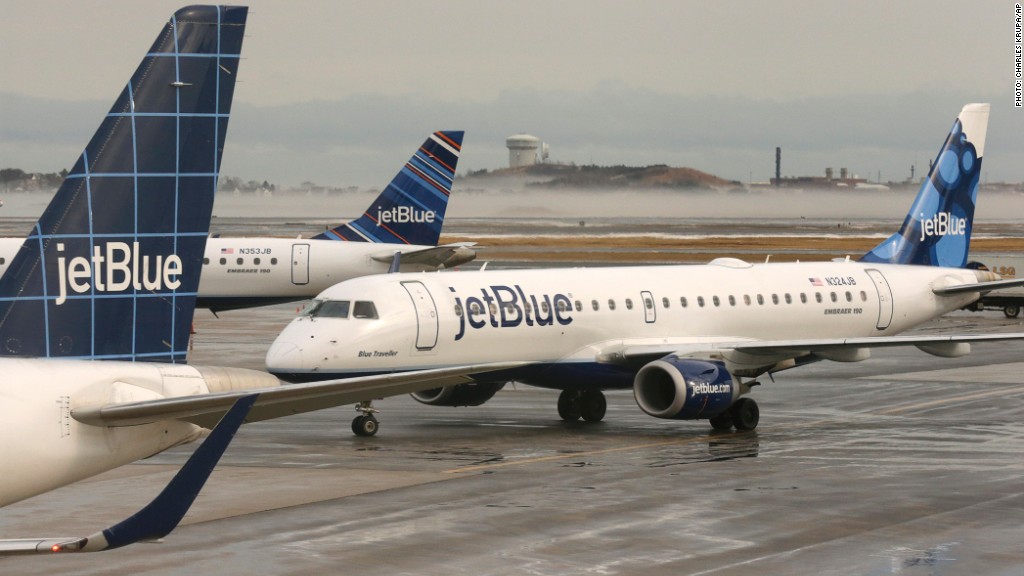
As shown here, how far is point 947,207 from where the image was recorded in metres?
39.5

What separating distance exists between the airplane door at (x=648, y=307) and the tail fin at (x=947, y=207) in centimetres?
893

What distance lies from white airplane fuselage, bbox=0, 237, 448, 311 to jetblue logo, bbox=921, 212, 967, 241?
69.8 feet

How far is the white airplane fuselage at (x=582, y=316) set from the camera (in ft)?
92.6

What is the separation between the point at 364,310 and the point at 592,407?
6.00 metres

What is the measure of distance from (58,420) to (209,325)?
4543 cm

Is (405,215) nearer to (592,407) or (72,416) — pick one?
(592,407)

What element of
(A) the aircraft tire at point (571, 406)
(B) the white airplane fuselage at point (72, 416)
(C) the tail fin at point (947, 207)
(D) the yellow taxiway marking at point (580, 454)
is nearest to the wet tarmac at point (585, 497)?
(D) the yellow taxiway marking at point (580, 454)

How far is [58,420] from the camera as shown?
11.7 m

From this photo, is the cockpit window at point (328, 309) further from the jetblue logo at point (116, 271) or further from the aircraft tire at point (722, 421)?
the jetblue logo at point (116, 271)

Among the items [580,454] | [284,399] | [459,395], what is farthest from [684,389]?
[284,399]

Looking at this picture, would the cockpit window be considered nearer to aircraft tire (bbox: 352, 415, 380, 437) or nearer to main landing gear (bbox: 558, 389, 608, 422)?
aircraft tire (bbox: 352, 415, 380, 437)

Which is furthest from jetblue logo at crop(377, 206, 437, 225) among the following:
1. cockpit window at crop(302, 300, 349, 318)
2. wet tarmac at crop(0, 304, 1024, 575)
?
cockpit window at crop(302, 300, 349, 318)

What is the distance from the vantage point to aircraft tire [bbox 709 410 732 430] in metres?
30.0

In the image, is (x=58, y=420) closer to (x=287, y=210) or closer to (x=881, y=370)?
(x=881, y=370)
